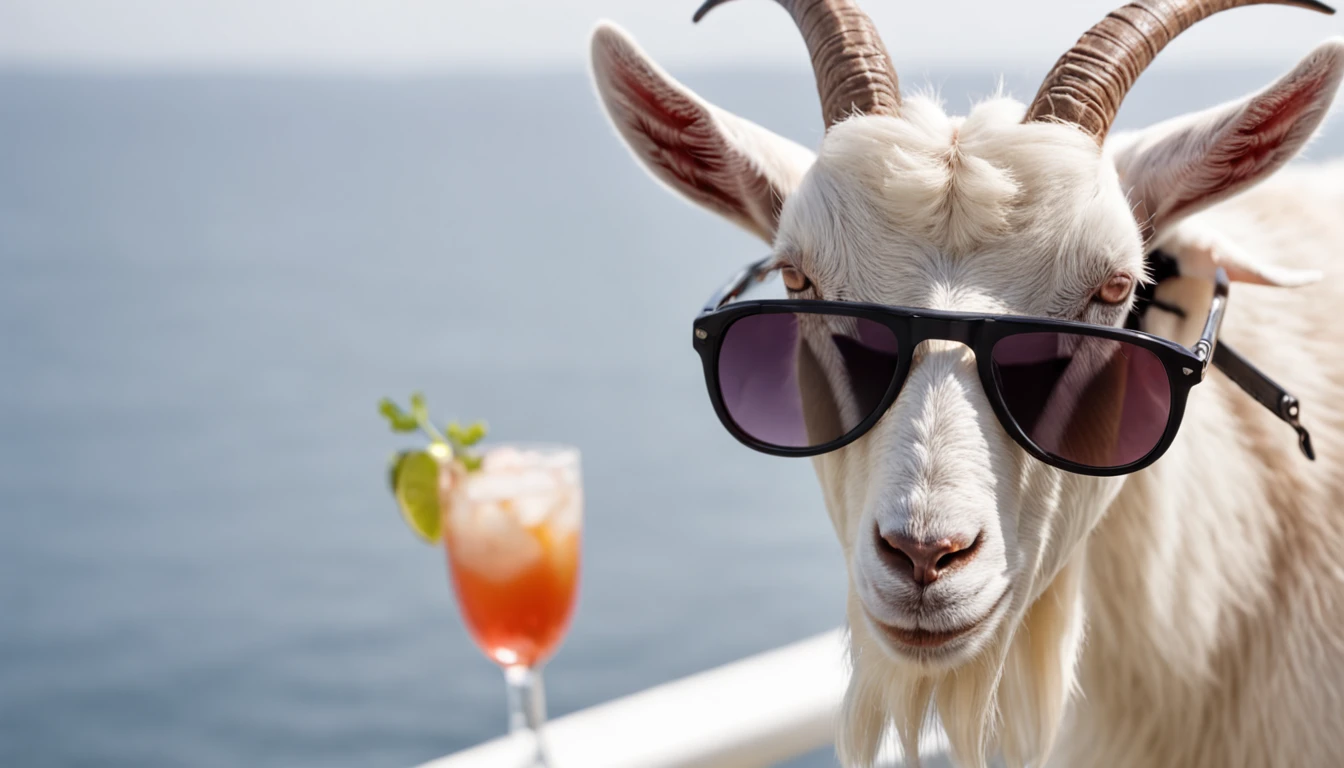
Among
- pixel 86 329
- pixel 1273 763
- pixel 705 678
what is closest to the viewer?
pixel 1273 763

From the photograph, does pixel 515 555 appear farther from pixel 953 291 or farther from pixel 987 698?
pixel 953 291

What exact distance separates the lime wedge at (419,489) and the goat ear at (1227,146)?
95 centimetres

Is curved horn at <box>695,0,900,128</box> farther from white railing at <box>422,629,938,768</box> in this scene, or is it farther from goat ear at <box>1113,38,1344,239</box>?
white railing at <box>422,629,938,768</box>

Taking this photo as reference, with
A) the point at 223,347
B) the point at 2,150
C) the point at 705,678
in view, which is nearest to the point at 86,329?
the point at 223,347

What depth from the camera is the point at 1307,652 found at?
41.1 inches

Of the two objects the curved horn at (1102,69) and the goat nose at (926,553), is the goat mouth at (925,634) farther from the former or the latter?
the curved horn at (1102,69)

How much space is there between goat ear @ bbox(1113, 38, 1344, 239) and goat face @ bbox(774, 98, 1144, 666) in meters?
0.08

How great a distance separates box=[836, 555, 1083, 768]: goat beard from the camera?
95 centimetres

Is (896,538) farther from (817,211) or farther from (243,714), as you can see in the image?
(243,714)

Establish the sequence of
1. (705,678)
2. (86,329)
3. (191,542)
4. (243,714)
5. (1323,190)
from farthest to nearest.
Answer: (86,329) < (191,542) < (243,714) < (705,678) < (1323,190)

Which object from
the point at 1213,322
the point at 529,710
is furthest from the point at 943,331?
the point at 529,710

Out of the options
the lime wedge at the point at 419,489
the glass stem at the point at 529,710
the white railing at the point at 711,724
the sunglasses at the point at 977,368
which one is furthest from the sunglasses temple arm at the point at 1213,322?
the lime wedge at the point at 419,489

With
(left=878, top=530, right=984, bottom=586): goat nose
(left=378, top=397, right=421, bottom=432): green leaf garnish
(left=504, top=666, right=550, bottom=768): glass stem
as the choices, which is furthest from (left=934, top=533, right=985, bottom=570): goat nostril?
(left=378, top=397, right=421, bottom=432): green leaf garnish

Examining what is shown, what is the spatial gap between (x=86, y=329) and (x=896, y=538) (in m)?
7.71
